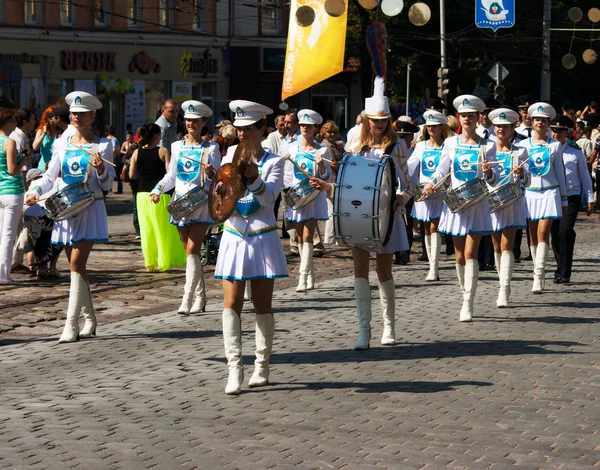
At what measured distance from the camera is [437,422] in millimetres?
8023

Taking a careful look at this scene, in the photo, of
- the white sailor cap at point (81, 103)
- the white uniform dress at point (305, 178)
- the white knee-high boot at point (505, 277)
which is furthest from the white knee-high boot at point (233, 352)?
the white uniform dress at point (305, 178)

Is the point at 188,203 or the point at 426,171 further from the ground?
the point at 426,171

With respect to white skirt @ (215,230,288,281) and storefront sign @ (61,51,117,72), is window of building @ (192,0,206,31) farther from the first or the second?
white skirt @ (215,230,288,281)

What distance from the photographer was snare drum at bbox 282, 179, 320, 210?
48.1 feet

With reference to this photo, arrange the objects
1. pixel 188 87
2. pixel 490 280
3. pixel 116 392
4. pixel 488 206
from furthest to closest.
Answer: pixel 188 87, pixel 490 280, pixel 488 206, pixel 116 392

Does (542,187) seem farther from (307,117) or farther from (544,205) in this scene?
(307,117)

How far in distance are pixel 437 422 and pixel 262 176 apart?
7.17 feet

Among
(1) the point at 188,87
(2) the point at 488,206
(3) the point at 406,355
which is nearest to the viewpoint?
(3) the point at 406,355

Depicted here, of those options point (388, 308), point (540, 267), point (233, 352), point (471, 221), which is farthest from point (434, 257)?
point (233, 352)

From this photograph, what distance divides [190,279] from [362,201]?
3.11 metres

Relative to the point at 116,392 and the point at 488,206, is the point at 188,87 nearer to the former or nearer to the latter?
the point at 488,206

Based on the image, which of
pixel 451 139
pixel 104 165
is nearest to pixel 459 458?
pixel 104 165

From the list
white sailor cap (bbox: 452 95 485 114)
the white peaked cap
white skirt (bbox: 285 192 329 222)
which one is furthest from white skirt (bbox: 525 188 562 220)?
the white peaked cap

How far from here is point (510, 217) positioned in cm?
1336
